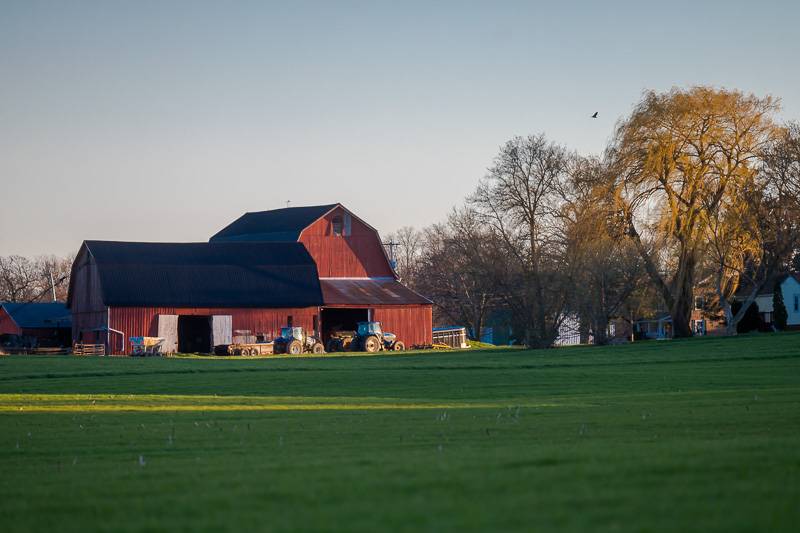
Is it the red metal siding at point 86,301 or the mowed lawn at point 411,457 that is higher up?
the red metal siding at point 86,301

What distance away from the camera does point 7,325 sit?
88375 mm

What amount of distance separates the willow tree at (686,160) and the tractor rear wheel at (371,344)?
62.6 ft

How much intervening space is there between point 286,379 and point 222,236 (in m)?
56.7

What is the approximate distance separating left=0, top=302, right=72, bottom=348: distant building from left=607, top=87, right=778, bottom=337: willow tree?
1944 inches

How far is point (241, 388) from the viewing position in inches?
1220

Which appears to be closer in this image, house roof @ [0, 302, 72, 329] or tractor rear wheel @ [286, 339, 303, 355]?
tractor rear wheel @ [286, 339, 303, 355]

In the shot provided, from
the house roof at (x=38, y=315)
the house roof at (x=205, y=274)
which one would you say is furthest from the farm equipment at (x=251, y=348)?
the house roof at (x=38, y=315)

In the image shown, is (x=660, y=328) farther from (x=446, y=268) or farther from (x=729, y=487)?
(x=729, y=487)

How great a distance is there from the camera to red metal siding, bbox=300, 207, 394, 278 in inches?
3189

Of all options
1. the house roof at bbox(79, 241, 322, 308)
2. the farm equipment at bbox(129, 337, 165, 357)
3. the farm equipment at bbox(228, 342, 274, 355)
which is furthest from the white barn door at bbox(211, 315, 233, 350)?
the farm equipment at bbox(129, 337, 165, 357)

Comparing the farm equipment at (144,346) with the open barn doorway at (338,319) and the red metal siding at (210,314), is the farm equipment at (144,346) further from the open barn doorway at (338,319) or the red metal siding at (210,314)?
the open barn doorway at (338,319)

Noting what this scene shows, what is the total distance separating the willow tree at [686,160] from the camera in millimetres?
59500

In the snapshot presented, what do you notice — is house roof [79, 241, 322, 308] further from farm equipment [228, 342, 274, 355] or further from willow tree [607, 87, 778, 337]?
willow tree [607, 87, 778, 337]

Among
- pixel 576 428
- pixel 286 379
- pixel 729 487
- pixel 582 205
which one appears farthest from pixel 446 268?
pixel 729 487
